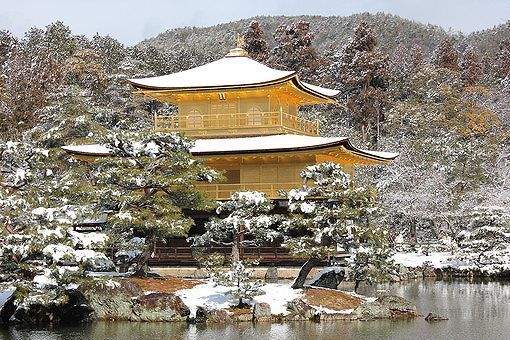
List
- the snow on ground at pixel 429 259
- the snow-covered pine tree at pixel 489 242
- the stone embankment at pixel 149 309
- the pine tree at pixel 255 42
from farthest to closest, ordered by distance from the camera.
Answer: the pine tree at pixel 255 42 → the snow on ground at pixel 429 259 → the snow-covered pine tree at pixel 489 242 → the stone embankment at pixel 149 309

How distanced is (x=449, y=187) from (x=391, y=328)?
80.5ft

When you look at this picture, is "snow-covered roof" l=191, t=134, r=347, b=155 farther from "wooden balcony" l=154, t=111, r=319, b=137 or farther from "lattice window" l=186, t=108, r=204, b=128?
"lattice window" l=186, t=108, r=204, b=128

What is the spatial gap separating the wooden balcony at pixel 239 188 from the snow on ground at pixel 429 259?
7.12 metres

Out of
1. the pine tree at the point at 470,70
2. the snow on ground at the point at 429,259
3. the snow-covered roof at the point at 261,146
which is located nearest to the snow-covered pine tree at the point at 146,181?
the snow-covered roof at the point at 261,146

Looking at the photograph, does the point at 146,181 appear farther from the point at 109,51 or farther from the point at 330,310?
the point at 109,51

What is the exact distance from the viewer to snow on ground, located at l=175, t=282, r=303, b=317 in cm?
2188

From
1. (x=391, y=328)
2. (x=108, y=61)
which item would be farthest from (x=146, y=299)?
(x=108, y=61)

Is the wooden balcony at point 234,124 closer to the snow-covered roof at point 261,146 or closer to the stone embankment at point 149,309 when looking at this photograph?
the snow-covered roof at point 261,146

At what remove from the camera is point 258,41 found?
6431 cm

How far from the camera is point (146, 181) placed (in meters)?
24.0

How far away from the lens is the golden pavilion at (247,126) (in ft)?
100

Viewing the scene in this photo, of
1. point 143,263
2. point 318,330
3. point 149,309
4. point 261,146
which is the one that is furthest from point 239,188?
point 318,330

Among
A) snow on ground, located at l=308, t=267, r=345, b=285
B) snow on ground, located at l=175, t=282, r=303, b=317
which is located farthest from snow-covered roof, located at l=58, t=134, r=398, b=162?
snow on ground, located at l=175, t=282, r=303, b=317

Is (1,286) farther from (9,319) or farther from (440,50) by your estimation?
(440,50)
